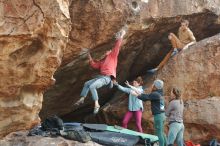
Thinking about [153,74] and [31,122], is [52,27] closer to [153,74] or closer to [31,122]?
[31,122]

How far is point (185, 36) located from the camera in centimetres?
1433

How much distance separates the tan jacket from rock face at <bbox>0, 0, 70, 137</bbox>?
15.8 ft

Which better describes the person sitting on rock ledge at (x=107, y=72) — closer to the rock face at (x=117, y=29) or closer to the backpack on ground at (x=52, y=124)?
the rock face at (x=117, y=29)

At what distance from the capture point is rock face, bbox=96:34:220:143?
13.5m

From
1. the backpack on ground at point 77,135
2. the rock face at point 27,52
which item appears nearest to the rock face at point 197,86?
the backpack on ground at point 77,135

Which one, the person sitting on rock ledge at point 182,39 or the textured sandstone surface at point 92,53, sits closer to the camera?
the textured sandstone surface at point 92,53

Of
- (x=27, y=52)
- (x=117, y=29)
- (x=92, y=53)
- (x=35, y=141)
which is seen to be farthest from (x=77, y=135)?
(x=117, y=29)

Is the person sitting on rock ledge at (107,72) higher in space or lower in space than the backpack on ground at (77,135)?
higher

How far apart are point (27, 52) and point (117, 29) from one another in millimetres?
3634

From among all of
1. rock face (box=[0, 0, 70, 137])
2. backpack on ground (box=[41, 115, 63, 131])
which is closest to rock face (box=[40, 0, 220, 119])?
rock face (box=[0, 0, 70, 137])

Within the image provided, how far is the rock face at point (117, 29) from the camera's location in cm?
1282

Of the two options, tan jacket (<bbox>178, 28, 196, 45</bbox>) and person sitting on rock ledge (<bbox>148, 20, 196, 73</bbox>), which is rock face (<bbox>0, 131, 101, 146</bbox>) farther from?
tan jacket (<bbox>178, 28, 196, 45</bbox>)

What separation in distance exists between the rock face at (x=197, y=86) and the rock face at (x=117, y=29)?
1.22 meters

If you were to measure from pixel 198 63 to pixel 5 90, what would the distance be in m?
5.86
